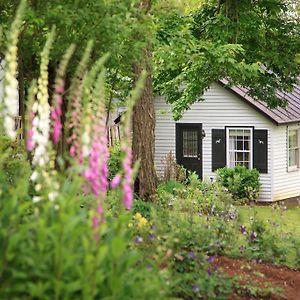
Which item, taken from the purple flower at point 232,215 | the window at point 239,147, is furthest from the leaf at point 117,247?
the window at point 239,147

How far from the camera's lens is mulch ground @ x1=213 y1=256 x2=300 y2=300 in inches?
270

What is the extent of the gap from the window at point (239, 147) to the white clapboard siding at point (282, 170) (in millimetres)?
954

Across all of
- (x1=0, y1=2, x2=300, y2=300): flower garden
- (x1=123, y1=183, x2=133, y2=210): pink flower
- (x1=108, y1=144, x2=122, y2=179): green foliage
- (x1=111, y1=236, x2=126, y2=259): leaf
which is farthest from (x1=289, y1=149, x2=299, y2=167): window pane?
(x1=111, y1=236, x2=126, y2=259): leaf

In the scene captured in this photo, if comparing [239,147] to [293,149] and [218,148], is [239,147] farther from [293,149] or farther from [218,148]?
[293,149]

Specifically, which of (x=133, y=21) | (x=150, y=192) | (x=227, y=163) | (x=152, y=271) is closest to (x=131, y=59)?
(x=133, y=21)

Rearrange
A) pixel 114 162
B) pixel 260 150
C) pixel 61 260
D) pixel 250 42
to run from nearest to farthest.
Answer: pixel 61 260 → pixel 250 42 → pixel 114 162 → pixel 260 150

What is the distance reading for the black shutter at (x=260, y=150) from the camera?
78.5 feet

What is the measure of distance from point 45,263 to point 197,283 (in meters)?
2.59

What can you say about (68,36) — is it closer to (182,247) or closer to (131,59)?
(131,59)

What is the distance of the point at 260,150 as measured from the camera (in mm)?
24062

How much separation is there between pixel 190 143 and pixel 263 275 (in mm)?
18203

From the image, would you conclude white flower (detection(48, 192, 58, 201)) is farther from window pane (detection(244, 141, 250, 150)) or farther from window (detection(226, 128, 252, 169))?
window pane (detection(244, 141, 250, 150))

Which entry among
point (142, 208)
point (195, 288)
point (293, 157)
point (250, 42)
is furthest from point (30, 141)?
point (293, 157)

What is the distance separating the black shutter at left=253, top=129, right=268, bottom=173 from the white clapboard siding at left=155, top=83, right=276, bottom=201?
14 centimetres
